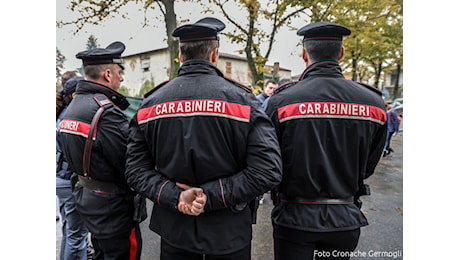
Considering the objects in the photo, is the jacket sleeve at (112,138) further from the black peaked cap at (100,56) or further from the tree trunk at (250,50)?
the tree trunk at (250,50)

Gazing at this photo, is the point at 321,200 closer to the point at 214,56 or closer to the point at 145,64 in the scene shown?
the point at 214,56

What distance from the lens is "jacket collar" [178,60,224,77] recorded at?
1.45 metres

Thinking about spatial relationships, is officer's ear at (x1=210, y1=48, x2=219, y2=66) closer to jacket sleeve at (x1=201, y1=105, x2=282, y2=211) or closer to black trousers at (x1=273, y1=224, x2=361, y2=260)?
jacket sleeve at (x1=201, y1=105, x2=282, y2=211)

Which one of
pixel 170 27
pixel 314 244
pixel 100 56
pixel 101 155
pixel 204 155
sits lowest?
pixel 314 244

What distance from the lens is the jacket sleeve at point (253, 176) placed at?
1.35 m

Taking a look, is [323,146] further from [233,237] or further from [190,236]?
[190,236]

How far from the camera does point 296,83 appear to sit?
169cm

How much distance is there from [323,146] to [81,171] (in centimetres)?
154

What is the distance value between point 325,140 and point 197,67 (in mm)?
802

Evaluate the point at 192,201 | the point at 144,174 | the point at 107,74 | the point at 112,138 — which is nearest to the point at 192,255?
the point at 192,201

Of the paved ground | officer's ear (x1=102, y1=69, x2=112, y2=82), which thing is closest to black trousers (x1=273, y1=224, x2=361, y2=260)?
the paved ground

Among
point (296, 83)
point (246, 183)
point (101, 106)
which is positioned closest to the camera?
point (246, 183)

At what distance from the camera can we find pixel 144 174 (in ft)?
4.87
